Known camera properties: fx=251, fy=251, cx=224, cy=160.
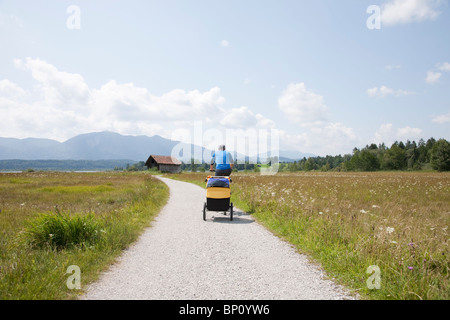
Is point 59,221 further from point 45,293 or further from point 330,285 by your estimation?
point 330,285

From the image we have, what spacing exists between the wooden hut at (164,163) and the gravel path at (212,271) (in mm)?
78849

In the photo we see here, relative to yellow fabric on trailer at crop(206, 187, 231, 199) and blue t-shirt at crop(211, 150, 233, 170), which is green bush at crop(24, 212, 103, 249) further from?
blue t-shirt at crop(211, 150, 233, 170)

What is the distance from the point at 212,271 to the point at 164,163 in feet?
269

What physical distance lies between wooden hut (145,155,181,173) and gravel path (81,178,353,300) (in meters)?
78.8

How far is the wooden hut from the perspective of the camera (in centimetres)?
8397

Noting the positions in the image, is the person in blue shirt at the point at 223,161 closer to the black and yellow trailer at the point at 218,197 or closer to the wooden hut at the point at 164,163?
the black and yellow trailer at the point at 218,197

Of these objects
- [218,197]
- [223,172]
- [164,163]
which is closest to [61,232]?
[218,197]

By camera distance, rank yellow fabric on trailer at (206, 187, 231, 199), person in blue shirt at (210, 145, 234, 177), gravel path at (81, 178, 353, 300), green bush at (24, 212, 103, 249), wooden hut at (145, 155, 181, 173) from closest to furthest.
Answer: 1. gravel path at (81, 178, 353, 300)
2. green bush at (24, 212, 103, 249)
3. yellow fabric on trailer at (206, 187, 231, 199)
4. person in blue shirt at (210, 145, 234, 177)
5. wooden hut at (145, 155, 181, 173)

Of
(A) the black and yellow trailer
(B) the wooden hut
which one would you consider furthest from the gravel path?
(B) the wooden hut

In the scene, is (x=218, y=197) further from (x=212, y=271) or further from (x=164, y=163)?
(x=164, y=163)

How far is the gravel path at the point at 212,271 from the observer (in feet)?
12.1

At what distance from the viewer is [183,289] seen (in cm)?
380

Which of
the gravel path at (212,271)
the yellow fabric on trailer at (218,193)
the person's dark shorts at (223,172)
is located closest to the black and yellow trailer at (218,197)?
the yellow fabric on trailer at (218,193)
